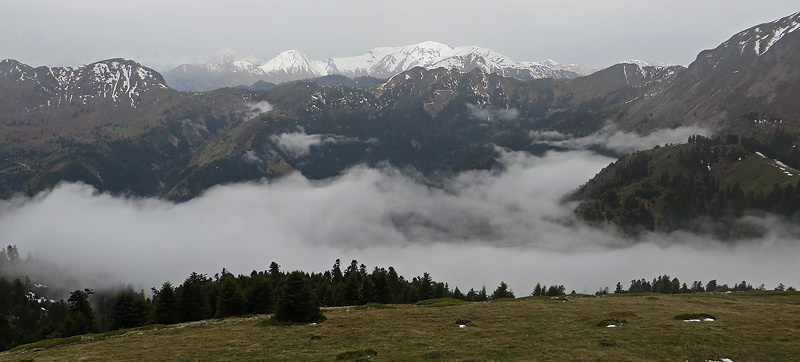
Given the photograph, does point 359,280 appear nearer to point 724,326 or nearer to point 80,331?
point 80,331

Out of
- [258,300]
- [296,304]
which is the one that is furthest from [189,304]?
[296,304]

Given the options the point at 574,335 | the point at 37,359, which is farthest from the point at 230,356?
the point at 574,335

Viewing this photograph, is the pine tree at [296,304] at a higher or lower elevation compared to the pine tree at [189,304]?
higher

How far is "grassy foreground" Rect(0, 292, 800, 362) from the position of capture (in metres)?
33.9

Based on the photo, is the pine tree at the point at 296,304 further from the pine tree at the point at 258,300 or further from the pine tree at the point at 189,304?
the pine tree at the point at 189,304

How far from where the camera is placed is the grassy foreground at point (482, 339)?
111 ft

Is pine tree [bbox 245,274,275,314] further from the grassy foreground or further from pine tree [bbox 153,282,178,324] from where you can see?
the grassy foreground

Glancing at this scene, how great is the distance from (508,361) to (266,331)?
33.0 metres

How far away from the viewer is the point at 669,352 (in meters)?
33.0

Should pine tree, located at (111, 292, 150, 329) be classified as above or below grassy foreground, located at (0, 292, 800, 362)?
below

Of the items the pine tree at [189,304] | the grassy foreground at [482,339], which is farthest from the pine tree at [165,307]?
the grassy foreground at [482,339]

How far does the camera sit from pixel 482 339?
41.3m

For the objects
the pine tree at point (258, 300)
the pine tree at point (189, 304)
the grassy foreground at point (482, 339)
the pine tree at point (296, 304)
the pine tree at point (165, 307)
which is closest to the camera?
the grassy foreground at point (482, 339)

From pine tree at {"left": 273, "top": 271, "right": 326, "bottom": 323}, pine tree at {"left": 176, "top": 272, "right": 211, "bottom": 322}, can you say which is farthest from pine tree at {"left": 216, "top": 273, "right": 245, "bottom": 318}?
pine tree at {"left": 273, "top": 271, "right": 326, "bottom": 323}
